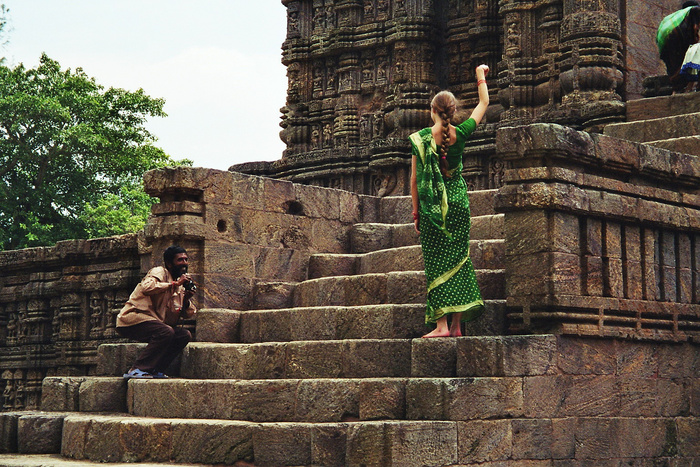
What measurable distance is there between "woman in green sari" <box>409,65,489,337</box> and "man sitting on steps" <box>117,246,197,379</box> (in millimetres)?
2462

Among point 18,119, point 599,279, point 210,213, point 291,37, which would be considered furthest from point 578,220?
point 18,119

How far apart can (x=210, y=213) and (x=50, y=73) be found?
1881 centimetres

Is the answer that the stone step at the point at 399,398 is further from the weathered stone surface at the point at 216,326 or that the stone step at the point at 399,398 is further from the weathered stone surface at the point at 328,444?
the weathered stone surface at the point at 216,326

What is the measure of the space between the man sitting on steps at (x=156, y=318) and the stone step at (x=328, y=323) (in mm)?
503

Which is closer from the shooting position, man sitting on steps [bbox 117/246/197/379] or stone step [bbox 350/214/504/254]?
man sitting on steps [bbox 117/246/197/379]

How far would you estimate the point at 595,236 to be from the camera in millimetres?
8992

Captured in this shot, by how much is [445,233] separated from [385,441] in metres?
1.85

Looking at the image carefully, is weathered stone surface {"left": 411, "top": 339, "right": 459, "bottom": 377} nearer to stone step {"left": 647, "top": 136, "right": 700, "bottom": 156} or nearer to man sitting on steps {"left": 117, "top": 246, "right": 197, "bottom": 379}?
man sitting on steps {"left": 117, "top": 246, "right": 197, "bottom": 379}

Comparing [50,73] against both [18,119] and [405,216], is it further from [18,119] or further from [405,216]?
[405,216]

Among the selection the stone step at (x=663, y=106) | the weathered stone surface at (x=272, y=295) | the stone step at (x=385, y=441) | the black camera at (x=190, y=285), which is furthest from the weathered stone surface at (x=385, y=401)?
the stone step at (x=663, y=106)

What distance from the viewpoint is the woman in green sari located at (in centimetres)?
856

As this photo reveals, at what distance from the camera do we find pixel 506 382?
26.4 ft

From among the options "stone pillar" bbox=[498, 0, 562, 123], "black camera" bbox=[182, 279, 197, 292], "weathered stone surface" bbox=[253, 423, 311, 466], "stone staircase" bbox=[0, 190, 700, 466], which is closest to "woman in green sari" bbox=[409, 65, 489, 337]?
"stone staircase" bbox=[0, 190, 700, 466]

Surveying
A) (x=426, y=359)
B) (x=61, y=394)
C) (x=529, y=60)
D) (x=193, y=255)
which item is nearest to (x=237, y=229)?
(x=193, y=255)
